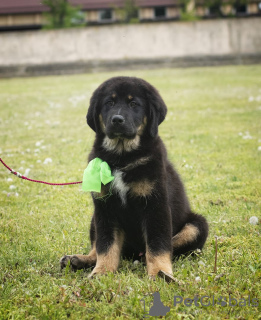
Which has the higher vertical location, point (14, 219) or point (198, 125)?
point (14, 219)

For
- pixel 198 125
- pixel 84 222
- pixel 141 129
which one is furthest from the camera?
pixel 198 125

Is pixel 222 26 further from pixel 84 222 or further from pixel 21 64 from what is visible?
pixel 84 222

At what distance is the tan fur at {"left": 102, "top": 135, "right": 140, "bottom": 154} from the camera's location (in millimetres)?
3710

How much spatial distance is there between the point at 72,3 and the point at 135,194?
3435 centimetres

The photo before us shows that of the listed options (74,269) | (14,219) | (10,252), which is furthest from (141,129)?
(14,219)

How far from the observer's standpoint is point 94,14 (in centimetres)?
3853

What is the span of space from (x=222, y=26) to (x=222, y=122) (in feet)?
58.9

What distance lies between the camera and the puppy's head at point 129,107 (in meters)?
3.73

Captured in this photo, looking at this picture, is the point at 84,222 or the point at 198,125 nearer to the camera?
the point at 84,222

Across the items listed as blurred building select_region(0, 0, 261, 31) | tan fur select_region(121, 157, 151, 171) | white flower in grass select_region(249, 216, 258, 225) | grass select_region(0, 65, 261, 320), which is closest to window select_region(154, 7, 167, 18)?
blurred building select_region(0, 0, 261, 31)

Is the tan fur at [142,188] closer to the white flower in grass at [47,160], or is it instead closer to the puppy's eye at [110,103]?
the puppy's eye at [110,103]

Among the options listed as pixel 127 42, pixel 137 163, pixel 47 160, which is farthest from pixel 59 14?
pixel 137 163

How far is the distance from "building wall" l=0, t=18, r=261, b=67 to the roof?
8.18 meters

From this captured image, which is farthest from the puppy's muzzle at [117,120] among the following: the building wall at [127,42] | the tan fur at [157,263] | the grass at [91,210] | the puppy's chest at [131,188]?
the building wall at [127,42]
